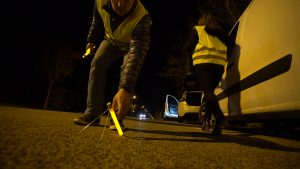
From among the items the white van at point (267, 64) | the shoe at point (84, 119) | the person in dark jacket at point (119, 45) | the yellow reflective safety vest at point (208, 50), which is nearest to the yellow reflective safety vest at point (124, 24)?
the person in dark jacket at point (119, 45)

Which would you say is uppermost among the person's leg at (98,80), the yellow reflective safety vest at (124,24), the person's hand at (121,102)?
the yellow reflective safety vest at (124,24)

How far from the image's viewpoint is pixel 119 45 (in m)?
3.53

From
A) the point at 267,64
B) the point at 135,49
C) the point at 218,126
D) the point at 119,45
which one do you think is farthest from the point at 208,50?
the point at 135,49

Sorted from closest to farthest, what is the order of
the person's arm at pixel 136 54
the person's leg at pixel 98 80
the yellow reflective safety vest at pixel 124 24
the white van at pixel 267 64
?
1. the person's arm at pixel 136 54
2. the white van at pixel 267 64
3. the yellow reflective safety vest at pixel 124 24
4. the person's leg at pixel 98 80

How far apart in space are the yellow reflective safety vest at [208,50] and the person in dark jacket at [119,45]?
3.58 ft

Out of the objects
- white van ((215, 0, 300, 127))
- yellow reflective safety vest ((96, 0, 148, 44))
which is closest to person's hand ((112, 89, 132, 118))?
yellow reflective safety vest ((96, 0, 148, 44))

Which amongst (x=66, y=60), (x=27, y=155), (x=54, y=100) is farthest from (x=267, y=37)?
(x=66, y=60)

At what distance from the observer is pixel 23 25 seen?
27078 mm

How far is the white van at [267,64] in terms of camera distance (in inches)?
113

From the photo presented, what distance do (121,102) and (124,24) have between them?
1.19 metres

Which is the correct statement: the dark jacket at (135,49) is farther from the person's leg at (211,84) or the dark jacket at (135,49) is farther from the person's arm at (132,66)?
the person's leg at (211,84)

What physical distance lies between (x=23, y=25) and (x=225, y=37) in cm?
2659

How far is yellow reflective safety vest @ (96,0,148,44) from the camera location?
308 cm

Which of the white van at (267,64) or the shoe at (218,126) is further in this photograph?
the shoe at (218,126)
